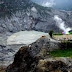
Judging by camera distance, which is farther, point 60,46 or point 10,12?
point 10,12

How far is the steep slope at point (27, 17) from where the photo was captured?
116 meters

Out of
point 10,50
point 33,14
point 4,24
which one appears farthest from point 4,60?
point 33,14

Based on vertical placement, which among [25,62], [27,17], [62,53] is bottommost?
[27,17]

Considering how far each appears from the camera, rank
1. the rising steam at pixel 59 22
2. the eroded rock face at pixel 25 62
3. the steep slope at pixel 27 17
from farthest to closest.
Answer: the rising steam at pixel 59 22, the steep slope at pixel 27 17, the eroded rock face at pixel 25 62

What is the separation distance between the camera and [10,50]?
5859cm

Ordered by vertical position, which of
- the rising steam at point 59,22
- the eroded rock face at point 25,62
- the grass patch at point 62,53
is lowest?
the rising steam at point 59,22

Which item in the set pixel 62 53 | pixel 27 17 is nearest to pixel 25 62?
pixel 62 53

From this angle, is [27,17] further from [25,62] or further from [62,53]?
[62,53]

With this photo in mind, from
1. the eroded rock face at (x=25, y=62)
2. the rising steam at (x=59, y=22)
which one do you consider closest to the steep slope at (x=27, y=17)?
the rising steam at (x=59, y=22)

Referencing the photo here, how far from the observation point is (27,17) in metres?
125

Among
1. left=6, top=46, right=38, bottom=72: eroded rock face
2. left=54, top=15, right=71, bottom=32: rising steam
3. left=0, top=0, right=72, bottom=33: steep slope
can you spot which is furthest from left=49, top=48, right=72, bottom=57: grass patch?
left=54, top=15, right=71, bottom=32: rising steam

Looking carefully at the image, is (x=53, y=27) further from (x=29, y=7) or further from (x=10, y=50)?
(x=10, y=50)

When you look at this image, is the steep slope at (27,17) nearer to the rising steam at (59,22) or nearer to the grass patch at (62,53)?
the rising steam at (59,22)

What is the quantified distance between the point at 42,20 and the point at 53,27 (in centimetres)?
1151
